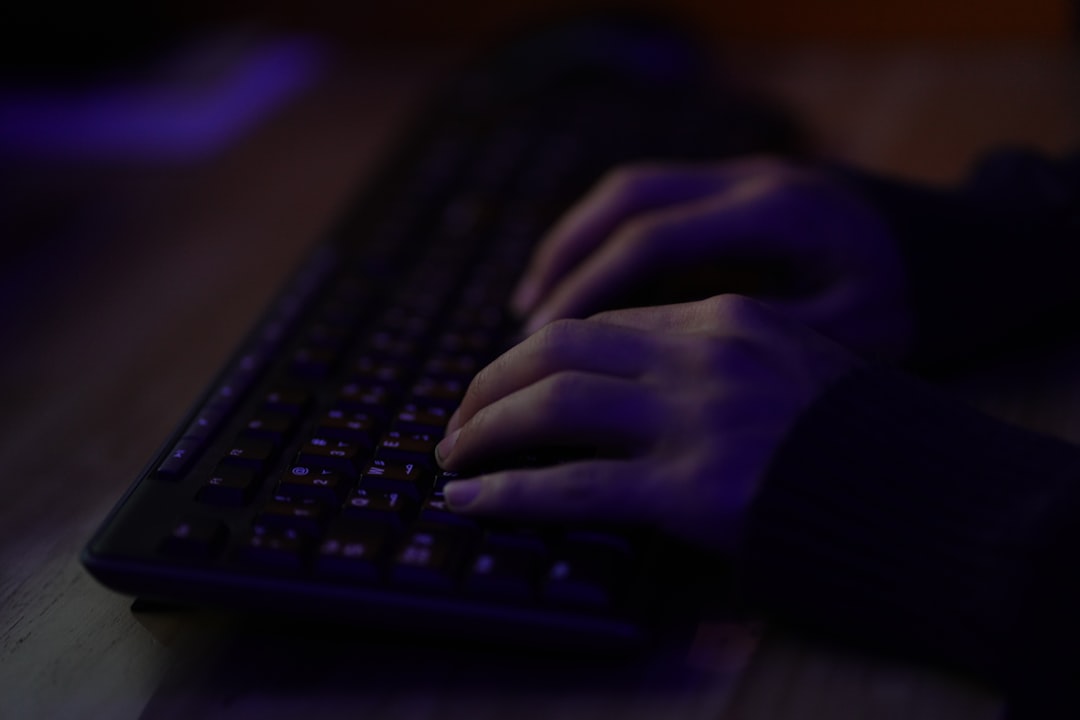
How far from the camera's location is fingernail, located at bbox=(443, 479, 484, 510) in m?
0.41


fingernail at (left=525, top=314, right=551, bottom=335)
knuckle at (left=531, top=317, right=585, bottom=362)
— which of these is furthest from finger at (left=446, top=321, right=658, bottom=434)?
fingernail at (left=525, top=314, right=551, bottom=335)

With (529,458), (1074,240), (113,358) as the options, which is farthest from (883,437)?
(113,358)

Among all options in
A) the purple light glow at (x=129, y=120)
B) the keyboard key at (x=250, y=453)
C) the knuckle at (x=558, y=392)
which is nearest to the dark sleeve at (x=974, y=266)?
the knuckle at (x=558, y=392)

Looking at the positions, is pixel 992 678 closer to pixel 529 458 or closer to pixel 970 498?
pixel 970 498

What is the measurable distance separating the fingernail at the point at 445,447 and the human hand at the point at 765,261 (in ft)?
0.45

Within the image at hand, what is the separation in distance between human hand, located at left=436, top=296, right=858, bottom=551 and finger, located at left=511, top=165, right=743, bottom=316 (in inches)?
6.8

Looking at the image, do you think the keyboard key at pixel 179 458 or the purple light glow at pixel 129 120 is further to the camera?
the purple light glow at pixel 129 120

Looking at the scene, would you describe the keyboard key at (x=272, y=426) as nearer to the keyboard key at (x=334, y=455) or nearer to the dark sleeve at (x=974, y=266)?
the keyboard key at (x=334, y=455)

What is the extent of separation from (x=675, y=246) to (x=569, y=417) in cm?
21

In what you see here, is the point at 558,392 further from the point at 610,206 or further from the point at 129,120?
the point at 129,120

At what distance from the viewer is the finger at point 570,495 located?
0.41 metres

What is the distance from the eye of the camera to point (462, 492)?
1.37 ft

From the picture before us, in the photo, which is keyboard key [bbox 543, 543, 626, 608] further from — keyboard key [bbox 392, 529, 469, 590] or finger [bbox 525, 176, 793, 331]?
finger [bbox 525, 176, 793, 331]

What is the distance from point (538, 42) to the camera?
0.96 meters
